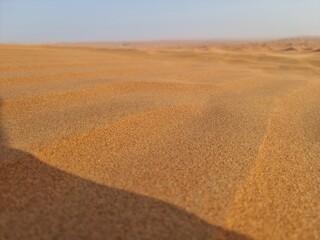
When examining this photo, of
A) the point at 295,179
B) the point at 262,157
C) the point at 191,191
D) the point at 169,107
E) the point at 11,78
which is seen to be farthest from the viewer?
the point at 11,78

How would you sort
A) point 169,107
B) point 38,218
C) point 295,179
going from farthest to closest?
1. point 169,107
2. point 295,179
3. point 38,218

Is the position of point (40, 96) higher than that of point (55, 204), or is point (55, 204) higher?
point (40, 96)

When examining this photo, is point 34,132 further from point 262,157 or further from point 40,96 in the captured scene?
point 262,157

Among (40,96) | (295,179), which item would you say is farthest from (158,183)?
(40,96)

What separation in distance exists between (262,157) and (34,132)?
814mm

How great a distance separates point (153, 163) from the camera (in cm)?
118

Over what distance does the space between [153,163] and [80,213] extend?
1.15 ft

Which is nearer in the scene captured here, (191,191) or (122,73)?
(191,191)

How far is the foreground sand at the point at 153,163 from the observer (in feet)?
2.84

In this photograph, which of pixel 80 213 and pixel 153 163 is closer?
pixel 80 213

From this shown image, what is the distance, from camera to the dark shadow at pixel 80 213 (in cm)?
82

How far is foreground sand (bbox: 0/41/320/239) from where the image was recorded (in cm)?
87

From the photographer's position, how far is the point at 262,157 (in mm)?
1282

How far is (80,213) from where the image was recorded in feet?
2.91
